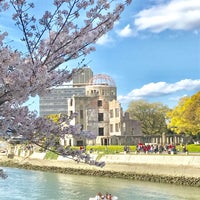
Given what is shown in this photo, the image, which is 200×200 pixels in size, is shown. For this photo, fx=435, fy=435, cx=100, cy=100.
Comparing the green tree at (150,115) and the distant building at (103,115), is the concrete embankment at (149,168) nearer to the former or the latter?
the distant building at (103,115)

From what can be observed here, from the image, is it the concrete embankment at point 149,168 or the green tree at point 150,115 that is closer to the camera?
the concrete embankment at point 149,168

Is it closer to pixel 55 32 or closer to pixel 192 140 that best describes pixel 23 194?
pixel 55 32

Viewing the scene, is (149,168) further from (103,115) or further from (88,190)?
(103,115)

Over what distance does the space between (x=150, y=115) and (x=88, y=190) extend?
55394mm

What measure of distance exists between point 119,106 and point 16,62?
73055mm

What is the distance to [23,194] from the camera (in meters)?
34.4

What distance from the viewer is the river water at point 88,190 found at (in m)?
31.7

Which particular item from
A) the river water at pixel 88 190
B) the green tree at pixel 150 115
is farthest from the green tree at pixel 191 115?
the green tree at pixel 150 115

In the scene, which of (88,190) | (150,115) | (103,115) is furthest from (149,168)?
(150,115)

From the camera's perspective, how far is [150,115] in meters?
89.5

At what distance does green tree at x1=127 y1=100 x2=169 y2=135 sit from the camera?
88375 mm

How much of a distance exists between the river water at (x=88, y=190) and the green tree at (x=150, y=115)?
4568 cm

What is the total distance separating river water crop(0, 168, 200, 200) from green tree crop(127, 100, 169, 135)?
45679mm

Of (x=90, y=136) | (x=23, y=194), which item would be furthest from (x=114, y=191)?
(x=90, y=136)
